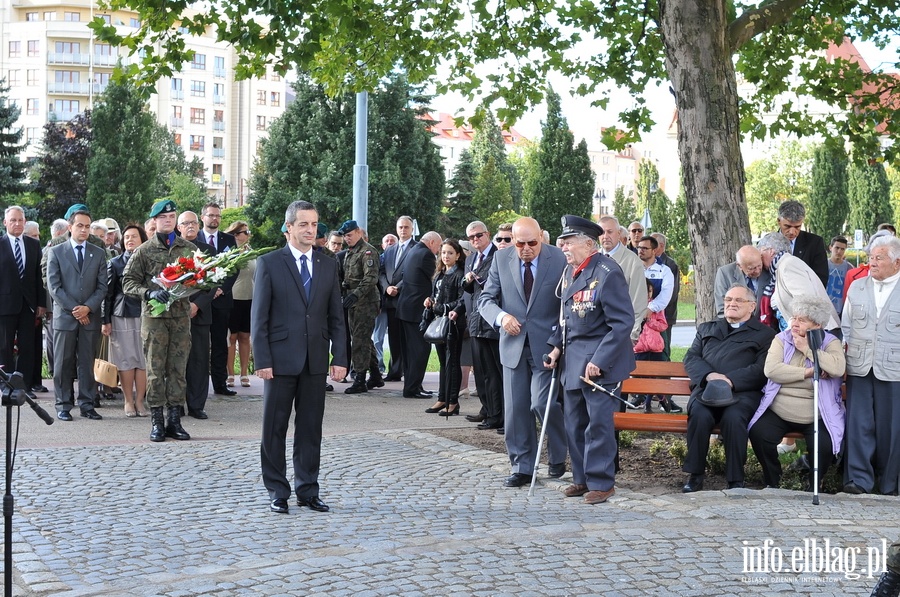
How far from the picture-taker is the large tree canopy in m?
11.0

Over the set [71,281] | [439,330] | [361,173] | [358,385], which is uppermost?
[361,173]

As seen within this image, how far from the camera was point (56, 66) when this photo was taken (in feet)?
345

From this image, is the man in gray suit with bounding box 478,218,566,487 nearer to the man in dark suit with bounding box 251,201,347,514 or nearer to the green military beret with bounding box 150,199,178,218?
the man in dark suit with bounding box 251,201,347,514

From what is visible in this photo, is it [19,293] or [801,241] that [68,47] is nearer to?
[19,293]

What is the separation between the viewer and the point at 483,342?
470 inches

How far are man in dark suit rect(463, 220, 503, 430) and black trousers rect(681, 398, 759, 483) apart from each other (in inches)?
107

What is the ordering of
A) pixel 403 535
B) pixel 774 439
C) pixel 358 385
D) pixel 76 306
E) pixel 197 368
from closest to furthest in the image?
pixel 403 535 < pixel 774 439 < pixel 76 306 < pixel 197 368 < pixel 358 385

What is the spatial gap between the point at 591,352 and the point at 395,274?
697 cm

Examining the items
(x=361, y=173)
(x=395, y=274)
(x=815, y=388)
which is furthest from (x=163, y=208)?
(x=361, y=173)

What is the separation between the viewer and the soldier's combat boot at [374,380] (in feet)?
51.7

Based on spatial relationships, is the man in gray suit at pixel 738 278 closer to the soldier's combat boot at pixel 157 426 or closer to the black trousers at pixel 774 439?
the black trousers at pixel 774 439

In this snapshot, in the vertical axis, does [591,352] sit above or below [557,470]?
above

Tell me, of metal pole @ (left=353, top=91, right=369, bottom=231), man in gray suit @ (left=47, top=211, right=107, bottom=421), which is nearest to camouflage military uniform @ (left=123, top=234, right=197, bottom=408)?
man in gray suit @ (left=47, top=211, right=107, bottom=421)

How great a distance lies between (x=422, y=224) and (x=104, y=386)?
4232 cm
